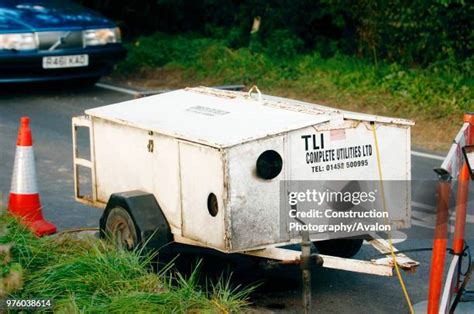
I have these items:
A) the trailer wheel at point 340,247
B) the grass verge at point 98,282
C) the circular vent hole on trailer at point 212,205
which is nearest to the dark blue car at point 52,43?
the grass verge at point 98,282

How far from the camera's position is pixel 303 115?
6.72 meters

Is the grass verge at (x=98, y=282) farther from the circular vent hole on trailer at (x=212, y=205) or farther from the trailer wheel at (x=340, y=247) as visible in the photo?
the trailer wheel at (x=340, y=247)

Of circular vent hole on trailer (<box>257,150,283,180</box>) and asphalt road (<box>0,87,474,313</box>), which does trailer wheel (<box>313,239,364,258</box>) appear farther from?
circular vent hole on trailer (<box>257,150,283,180</box>)

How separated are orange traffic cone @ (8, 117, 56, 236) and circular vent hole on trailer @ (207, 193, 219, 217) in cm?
204

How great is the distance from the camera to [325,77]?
14.5 m

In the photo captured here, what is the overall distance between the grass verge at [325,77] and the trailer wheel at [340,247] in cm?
400

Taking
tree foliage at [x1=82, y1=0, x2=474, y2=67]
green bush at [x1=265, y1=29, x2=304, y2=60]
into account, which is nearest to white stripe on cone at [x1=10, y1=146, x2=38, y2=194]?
tree foliage at [x1=82, y1=0, x2=474, y2=67]

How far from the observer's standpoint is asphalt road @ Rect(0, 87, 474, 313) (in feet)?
22.9

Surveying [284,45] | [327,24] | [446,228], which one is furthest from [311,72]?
[446,228]

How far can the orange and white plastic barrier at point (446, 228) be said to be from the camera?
5.46 metres

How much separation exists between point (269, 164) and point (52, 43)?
320 inches

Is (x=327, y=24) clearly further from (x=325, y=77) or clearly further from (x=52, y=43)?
(x=52, y=43)

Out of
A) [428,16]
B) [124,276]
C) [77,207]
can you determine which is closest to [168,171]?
[124,276]

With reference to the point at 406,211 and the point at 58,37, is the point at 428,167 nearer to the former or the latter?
the point at 406,211
